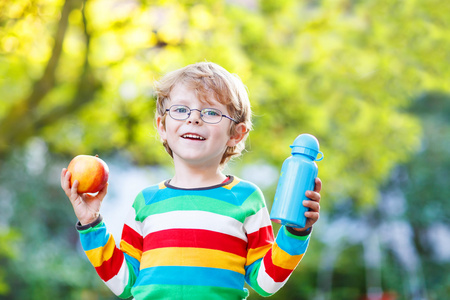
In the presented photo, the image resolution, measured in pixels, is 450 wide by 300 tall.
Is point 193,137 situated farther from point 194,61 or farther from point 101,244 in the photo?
point 194,61

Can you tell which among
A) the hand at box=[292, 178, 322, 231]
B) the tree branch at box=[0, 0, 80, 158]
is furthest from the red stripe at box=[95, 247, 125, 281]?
the tree branch at box=[0, 0, 80, 158]

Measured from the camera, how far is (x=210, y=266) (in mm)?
1667

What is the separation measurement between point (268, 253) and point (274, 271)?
0.05m

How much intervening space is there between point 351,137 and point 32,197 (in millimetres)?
5546

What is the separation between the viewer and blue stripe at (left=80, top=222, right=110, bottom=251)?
175cm

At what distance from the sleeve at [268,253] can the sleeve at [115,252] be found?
0.35 metres

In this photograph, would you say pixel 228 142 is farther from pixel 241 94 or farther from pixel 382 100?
pixel 382 100

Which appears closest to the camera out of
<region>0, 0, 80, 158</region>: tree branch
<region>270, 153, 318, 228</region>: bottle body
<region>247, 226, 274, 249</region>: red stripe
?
<region>270, 153, 318, 228</region>: bottle body

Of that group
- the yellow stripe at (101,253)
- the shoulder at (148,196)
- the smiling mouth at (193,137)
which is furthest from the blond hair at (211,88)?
the yellow stripe at (101,253)

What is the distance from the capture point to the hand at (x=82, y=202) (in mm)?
1751

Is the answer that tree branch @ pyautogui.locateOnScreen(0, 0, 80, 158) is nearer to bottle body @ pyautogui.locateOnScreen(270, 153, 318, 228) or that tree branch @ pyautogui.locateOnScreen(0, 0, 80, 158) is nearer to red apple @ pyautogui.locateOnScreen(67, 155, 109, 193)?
red apple @ pyautogui.locateOnScreen(67, 155, 109, 193)

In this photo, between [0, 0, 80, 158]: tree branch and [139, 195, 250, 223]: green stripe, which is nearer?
[139, 195, 250, 223]: green stripe

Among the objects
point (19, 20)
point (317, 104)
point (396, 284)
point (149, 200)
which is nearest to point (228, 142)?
point (149, 200)

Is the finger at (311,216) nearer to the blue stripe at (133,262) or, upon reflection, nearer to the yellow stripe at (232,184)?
the yellow stripe at (232,184)
